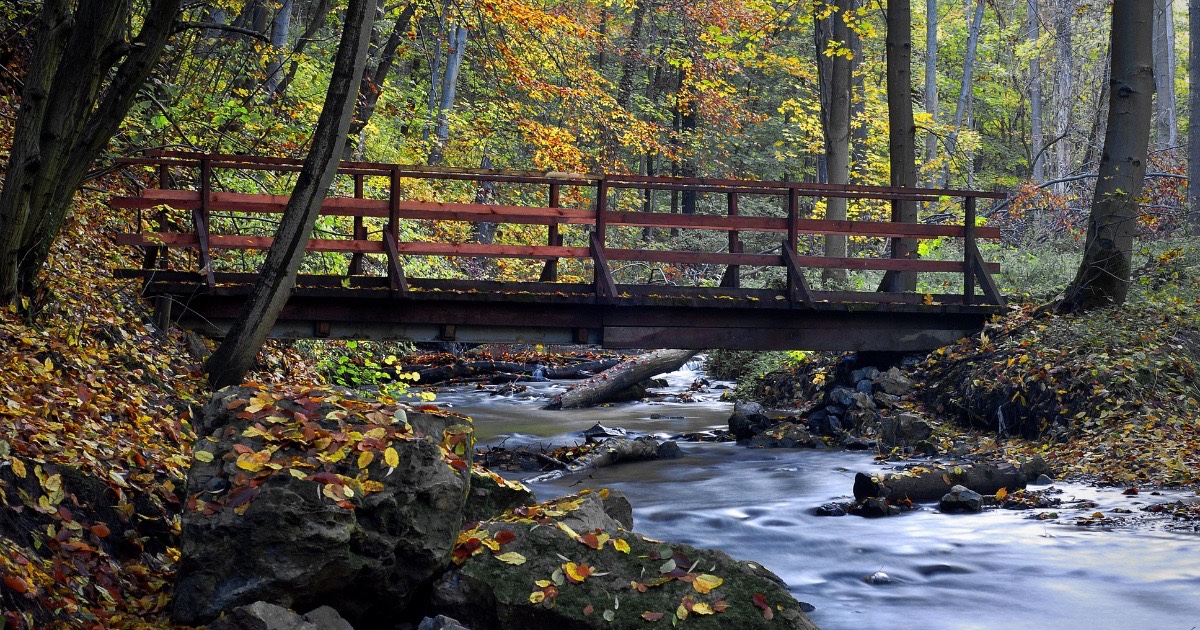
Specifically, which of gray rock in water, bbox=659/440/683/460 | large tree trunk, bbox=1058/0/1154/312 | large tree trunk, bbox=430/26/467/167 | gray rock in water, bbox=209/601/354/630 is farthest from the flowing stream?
large tree trunk, bbox=430/26/467/167

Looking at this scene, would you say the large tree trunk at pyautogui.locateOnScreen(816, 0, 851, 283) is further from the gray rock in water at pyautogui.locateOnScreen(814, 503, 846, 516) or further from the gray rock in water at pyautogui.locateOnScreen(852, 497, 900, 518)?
the gray rock in water at pyautogui.locateOnScreen(852, 497, 900, 518)

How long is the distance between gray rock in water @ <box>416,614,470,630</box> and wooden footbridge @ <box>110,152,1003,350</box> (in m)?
6.50

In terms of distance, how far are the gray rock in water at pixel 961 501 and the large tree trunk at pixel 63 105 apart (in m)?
7.30

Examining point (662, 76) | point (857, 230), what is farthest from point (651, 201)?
point (857, 230)

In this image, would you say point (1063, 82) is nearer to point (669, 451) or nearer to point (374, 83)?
point (374, 83)

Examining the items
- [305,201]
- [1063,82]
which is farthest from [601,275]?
[1063,82]

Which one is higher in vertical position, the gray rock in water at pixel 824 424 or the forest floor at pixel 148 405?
the forest floor at pixel 148 405

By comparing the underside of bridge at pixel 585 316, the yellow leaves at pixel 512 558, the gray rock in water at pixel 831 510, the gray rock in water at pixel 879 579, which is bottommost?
the gray rock in water at pixel 879 579

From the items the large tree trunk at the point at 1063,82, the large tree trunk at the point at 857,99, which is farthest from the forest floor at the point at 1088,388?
the large tree trunk at the point at 1063,82

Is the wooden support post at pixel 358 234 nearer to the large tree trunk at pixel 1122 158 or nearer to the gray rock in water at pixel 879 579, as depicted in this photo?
the gray rock in water at pixel 879 579

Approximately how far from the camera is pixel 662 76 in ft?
105

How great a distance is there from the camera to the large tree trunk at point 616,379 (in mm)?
16297

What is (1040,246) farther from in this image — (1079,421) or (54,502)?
(54,502)

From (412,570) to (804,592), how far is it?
3.12 metres
